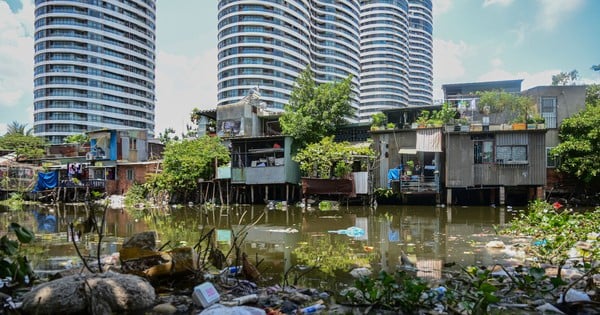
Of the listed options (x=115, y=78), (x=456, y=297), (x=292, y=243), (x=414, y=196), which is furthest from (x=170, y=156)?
(x=115, y=78)

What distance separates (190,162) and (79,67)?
41177mm

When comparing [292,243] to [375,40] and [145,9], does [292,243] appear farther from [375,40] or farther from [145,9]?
[375,40]

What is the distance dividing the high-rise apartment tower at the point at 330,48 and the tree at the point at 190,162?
31.5 meters

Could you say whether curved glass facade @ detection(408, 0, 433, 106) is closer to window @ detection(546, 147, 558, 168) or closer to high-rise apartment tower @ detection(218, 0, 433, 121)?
high-rise apartment tower @ detection(218, 0, 433, 121)

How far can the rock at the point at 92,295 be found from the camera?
12.2 feet

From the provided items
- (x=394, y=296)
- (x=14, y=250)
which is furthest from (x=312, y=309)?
(x=14, y=250)

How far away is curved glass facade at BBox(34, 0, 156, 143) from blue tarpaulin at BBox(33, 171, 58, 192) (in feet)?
93.9

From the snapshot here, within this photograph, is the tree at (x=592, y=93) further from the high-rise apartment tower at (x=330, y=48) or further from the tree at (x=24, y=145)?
the tree at (x=24, y=145)

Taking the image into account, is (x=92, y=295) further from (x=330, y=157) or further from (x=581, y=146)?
(x=581, y=146)

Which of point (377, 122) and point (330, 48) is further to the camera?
point (330, 48)

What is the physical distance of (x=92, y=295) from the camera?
3.70 meters

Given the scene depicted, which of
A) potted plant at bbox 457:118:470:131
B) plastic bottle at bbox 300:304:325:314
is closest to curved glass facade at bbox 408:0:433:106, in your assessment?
potted plant at bbox 457:118:470:131

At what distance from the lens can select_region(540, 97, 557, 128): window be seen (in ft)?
68.8

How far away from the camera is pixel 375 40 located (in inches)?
2832
